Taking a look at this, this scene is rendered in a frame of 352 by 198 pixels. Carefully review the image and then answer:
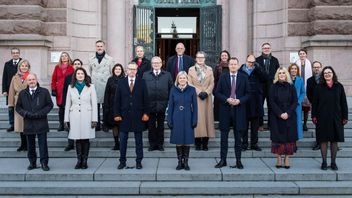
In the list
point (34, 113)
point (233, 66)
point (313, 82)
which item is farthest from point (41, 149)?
point (313, 82)

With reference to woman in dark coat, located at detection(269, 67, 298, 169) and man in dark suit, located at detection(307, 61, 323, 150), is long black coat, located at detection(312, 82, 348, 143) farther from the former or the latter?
man in dark suit, located at detection(307, 61, 323, 150)

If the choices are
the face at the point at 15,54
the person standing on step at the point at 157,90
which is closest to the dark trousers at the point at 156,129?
the person standing on step at the point at 157,90

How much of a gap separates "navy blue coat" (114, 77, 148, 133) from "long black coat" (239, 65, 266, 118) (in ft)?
7.30

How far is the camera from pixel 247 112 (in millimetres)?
9758

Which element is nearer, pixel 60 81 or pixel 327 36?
pixel 60 81

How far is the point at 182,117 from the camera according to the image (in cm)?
885

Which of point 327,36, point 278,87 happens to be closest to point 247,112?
point 278,87

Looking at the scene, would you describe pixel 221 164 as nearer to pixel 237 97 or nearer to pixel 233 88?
pixel 237 97

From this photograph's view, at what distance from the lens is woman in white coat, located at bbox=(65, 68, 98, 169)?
882 centimetres

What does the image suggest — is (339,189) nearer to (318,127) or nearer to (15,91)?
(318,127)

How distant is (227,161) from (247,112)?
107 centimetres

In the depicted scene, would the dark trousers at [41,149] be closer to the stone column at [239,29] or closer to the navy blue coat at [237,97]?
the navy blue coat at [237,97]

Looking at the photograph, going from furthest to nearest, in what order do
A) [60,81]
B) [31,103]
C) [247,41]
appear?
1. [247,41]
2. [60,81]
3. [31,103]

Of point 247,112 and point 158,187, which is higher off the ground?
point 247,112
